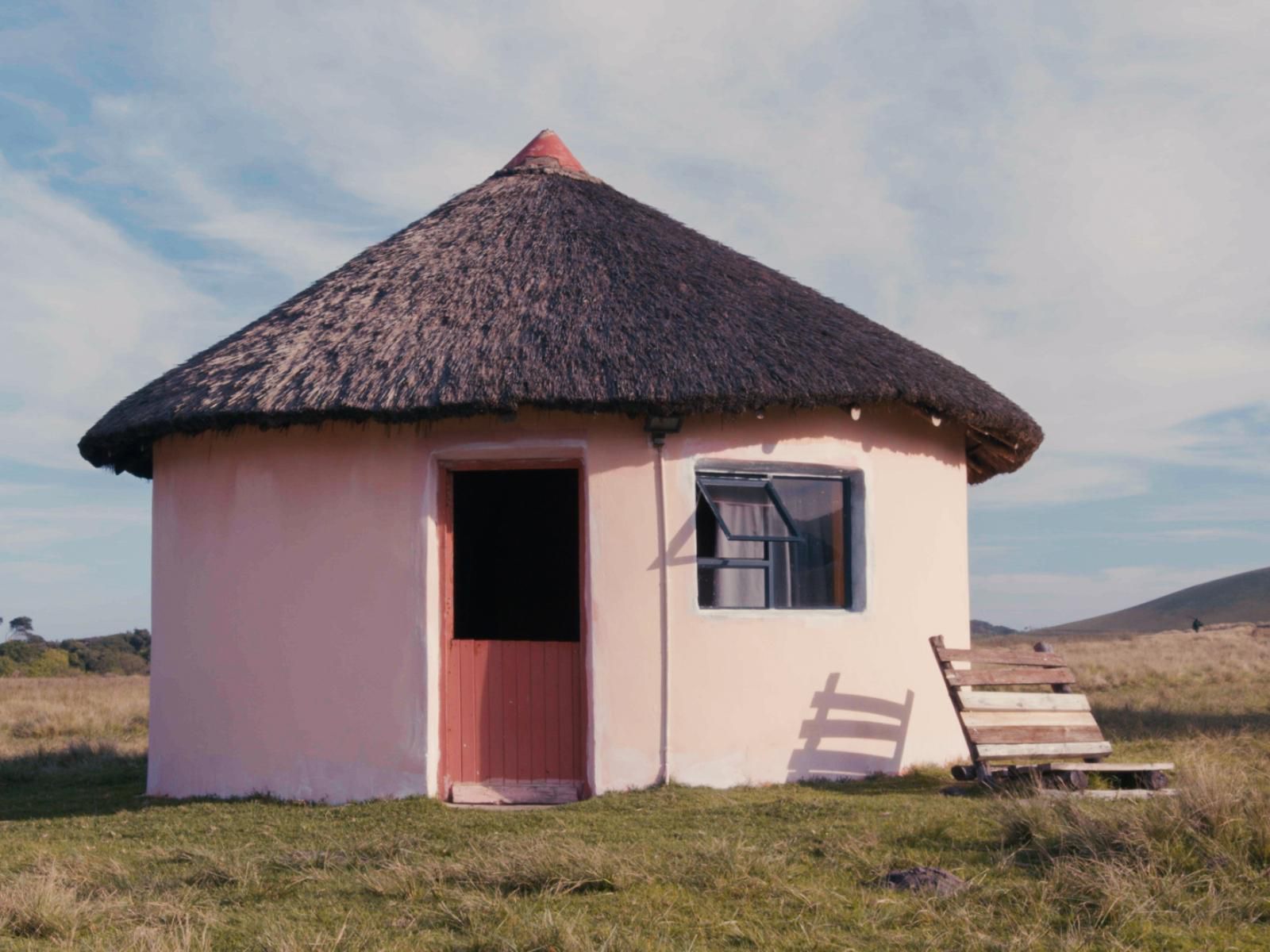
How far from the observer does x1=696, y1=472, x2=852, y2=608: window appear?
8.79 m

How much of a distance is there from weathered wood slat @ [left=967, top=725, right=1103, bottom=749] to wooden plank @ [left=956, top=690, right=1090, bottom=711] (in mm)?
136

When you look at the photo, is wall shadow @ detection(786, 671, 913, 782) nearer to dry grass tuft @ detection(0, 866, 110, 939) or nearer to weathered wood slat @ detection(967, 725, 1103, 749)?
weathered wood slat @ detection(967, 725, 1103, 749)

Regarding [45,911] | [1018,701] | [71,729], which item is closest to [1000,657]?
[1018,701]

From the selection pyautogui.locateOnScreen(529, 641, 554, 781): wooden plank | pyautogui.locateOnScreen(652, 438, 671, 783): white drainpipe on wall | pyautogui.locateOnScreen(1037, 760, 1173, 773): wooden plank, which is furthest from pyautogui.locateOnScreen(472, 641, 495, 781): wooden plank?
pyautogui.locateOnScreen(1037, 760, 1173, 773): wooden plank

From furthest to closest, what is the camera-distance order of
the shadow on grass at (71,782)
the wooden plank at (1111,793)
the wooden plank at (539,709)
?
the shadow on grass at (71,782) < the wooden plank at (539,709) < the wooden plank at (1111,793)

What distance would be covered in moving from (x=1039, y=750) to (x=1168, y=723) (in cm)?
529

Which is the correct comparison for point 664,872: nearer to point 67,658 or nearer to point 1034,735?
point 1034,735

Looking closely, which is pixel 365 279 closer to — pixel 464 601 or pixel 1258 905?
pixel 464 601

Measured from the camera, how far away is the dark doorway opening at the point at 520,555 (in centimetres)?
1242

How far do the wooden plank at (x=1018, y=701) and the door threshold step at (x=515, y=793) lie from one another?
259 centimetres

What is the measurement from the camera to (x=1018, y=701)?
8625 mm

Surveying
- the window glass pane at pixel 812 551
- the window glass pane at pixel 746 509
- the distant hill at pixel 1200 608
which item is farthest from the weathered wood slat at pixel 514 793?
the distant hill at pixel 1200 608

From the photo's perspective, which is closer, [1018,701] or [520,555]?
[1018,701]

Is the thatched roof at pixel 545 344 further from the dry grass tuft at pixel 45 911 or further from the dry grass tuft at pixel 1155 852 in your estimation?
the dry grass tuft at pixel 45 911
